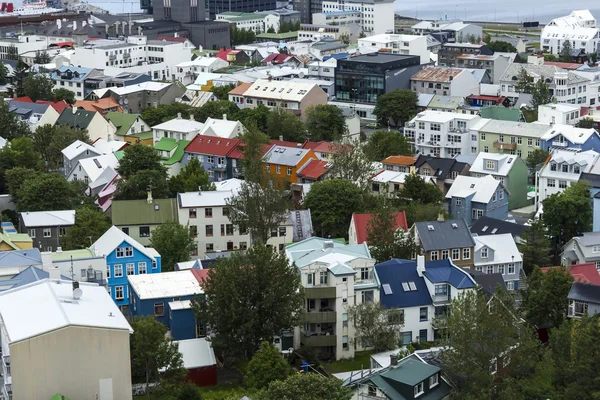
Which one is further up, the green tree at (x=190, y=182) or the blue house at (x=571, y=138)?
the blue house at (x=571, y=138)

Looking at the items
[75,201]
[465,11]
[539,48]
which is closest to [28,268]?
[75,201]

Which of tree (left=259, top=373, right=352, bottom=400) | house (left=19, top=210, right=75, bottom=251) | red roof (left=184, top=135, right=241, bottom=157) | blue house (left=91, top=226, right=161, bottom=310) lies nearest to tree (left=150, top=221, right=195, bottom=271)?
blue house (left=91, top=226, right=161, bottom=310)

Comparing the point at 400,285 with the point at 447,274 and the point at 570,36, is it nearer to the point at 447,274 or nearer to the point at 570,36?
the point at 447,274

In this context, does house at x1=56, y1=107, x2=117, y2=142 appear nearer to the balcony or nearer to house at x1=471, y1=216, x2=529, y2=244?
house at x1=471, y1=216, x2=529, y2=244

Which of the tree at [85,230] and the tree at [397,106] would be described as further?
the tree at [397,106]

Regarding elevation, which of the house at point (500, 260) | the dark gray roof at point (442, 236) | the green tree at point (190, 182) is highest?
the green tree at point (190, 182)

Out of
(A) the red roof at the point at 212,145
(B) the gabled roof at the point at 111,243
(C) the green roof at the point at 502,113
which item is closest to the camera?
(B) the gabled roof at the point at 111,243

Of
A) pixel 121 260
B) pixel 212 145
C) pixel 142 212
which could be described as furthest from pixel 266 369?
pixel 212 145

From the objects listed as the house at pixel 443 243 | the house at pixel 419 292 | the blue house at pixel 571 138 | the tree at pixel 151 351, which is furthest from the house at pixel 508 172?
the tree at pixel 151 351

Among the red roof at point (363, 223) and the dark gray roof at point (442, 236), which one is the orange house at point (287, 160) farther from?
the dark gray roof at point (442, 236)
